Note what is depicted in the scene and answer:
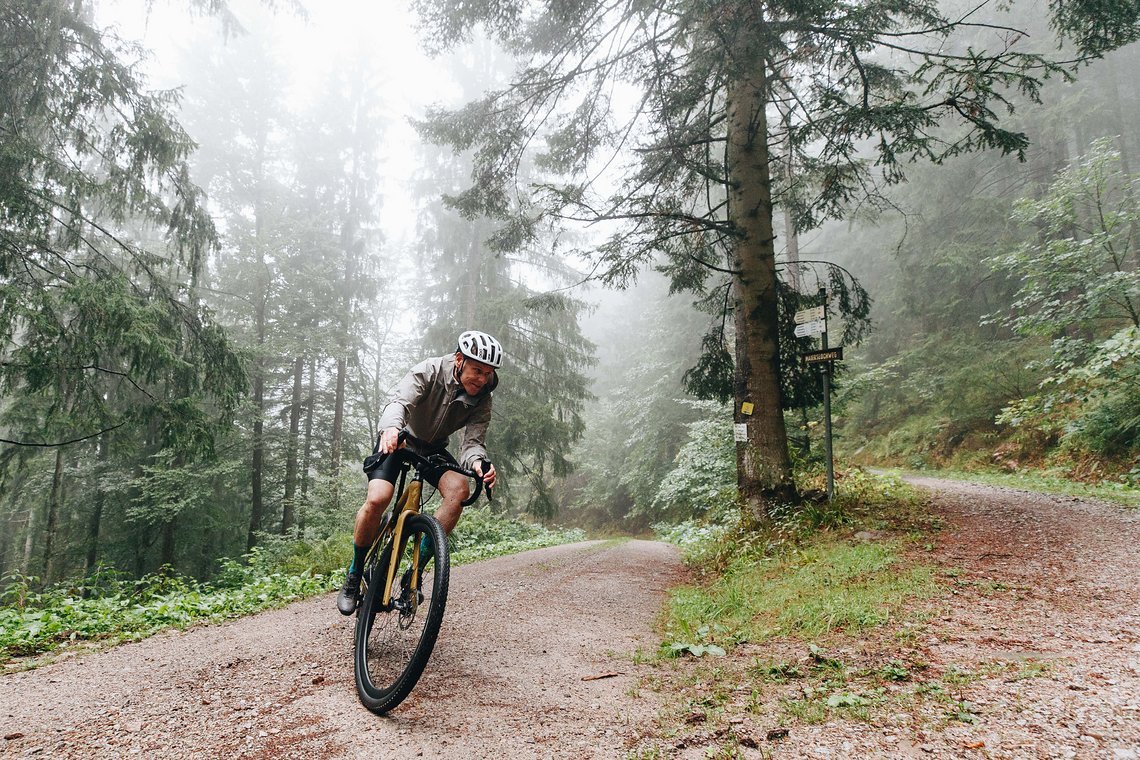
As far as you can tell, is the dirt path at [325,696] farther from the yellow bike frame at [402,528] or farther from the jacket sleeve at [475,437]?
the jacket sleeve at [475,437]

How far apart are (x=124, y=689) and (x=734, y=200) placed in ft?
23.9

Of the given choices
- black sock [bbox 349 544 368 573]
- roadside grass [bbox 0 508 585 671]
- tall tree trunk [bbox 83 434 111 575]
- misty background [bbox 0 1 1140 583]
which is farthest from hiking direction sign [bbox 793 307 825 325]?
tall tree trunk [bbox 83 434 111 575]

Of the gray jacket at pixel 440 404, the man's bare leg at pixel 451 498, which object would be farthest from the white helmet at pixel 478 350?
the man's bare leg at pixel 451 498

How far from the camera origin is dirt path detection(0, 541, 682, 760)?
202 cm

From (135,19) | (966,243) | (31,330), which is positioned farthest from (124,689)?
(966,243)

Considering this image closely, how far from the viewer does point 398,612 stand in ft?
8.85

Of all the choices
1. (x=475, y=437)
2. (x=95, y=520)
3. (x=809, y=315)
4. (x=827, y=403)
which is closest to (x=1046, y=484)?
(x=827, y=403)

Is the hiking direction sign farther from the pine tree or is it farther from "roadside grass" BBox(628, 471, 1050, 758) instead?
"roadside grass" BBox(628, 471, 1050, 758)

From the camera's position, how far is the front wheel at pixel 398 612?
7.79 feet

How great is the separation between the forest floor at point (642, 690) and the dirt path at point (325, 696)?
12mm

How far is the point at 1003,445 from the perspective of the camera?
1188 cm

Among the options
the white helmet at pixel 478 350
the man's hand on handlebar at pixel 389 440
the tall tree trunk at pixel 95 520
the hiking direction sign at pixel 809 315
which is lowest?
the tall tree trunk at pixel 95 520

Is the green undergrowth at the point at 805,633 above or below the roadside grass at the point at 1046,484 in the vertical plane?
below

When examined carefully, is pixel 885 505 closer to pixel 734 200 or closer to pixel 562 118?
pixel 734 200
